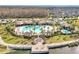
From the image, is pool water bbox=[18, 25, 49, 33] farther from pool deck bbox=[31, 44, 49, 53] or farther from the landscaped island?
pool deck bbox=[31, 44, 49, 53]

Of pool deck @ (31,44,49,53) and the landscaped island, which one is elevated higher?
the landscaped island

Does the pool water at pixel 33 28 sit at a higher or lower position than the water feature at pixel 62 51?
higher

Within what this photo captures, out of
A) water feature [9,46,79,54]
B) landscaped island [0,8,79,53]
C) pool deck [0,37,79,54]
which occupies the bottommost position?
water feature [9,46,79,54]

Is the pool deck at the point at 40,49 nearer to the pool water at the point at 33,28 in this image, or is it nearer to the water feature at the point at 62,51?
the water feature at the point at 62,51

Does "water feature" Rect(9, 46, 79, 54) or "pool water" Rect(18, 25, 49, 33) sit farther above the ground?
"pool water" Rect(18, 25, 49, 33)

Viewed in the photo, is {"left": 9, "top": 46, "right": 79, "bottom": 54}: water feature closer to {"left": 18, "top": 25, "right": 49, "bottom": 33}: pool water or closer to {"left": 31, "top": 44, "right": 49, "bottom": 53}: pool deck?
{"left": 31, "top": 44, "right": 49, "bottom": 53}: pool deck

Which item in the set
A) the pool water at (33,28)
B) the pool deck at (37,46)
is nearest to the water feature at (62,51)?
the pool deck at (37,46)

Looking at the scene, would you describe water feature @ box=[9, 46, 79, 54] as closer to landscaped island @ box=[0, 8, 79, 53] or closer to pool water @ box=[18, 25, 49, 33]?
landscaped island @ box=[0, 8, 79, 53]

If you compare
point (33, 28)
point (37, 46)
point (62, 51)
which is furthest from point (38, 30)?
point (62, 51)

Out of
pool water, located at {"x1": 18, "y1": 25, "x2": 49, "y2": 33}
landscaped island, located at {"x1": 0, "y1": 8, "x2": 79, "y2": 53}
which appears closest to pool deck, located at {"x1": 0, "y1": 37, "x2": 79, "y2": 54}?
landscaped island, located at {"x1": 0, "y1": 8, "x2": 79, "y2": 53}

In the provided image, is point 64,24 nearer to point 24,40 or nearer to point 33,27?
point 33,27

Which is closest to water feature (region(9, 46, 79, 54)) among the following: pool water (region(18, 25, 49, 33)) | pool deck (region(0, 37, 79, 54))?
pool deck (region(0, 37, 79, 54))
